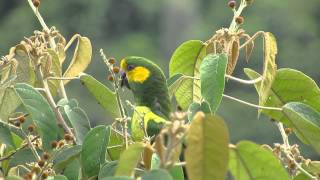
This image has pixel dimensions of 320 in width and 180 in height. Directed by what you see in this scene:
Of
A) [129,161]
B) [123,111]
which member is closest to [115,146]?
[123,111]

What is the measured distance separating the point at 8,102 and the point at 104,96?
183 mm

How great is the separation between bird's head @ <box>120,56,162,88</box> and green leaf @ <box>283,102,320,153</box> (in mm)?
569

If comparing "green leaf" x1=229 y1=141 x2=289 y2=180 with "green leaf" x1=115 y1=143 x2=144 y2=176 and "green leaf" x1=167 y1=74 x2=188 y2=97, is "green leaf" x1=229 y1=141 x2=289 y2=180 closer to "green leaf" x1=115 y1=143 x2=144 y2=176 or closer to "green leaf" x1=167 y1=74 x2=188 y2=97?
"green leaf" x1=115 y1=143 x2=144 y2=176

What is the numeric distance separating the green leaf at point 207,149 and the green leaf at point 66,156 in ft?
1.17

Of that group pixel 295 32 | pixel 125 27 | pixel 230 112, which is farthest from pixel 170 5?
pixel 230 112

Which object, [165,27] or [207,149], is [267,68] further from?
[165,27]

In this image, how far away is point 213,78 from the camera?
168 cm

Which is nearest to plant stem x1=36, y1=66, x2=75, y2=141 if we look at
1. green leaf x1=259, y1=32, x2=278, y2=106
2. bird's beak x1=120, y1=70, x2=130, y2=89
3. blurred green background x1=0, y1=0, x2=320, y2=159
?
green leaf x1=259, y1=32, x2=278, y2=106

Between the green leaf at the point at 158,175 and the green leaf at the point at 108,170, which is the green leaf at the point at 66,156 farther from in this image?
the green leaf at the point at 158,175

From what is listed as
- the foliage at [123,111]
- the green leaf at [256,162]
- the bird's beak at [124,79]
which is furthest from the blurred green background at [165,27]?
the green leaf at [256,162]

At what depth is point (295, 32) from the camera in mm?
21250

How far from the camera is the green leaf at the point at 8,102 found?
1.80 meters

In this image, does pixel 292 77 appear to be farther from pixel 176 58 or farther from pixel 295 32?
pixel 295 32

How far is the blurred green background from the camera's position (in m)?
18.5
